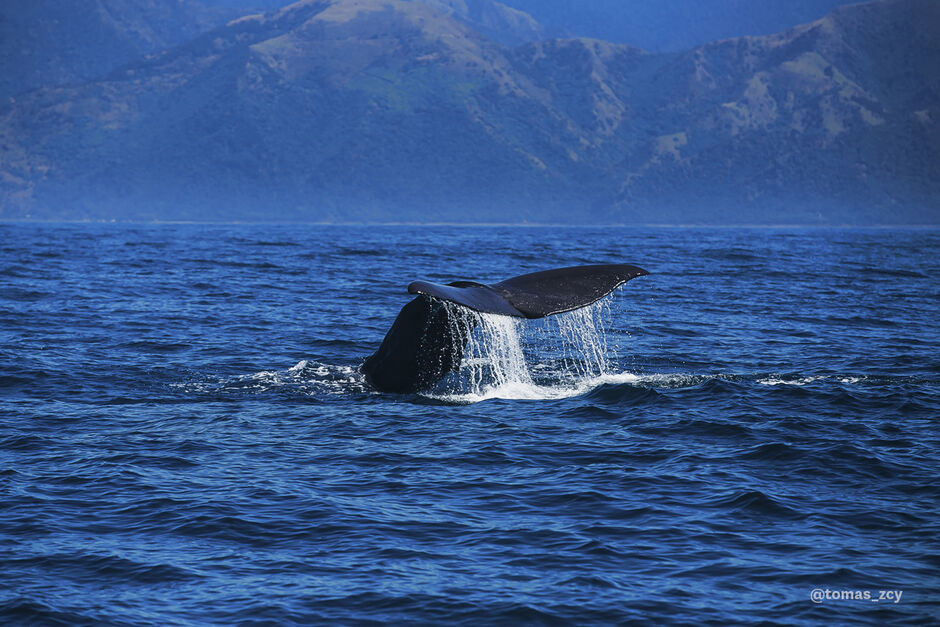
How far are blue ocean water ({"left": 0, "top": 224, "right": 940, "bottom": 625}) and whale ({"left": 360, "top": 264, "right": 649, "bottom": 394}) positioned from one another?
41cm

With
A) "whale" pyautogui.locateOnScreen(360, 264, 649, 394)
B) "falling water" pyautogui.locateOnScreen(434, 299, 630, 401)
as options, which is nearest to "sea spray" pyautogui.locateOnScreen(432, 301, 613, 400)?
"falling water" pyautogui.locateOnScreen(434, 299, 630, 401)

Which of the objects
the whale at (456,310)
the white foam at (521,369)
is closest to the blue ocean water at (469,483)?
the white foam at (521,369)

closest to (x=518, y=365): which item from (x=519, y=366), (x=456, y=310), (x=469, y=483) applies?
(x=519, y=366)

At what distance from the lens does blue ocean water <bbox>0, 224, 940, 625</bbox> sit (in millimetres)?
7320

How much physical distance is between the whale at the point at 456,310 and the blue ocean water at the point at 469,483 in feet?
1.35

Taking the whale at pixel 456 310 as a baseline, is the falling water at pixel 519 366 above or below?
below

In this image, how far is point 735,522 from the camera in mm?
8781

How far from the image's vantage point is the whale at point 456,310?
10.3 metres

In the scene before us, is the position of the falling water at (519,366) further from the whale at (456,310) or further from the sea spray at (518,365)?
the whale at (456,310)

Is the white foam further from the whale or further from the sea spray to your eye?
the whale

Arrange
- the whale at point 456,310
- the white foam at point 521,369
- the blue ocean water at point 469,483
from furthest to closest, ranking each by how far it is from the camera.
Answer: the white foam at point 521,369
the whale at point 456,310
the blue ocean water at point 469,483

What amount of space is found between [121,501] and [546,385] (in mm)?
7082

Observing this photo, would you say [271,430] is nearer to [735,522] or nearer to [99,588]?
[99,588]

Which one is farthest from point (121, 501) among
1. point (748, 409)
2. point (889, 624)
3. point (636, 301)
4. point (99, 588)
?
point (636, 301)
